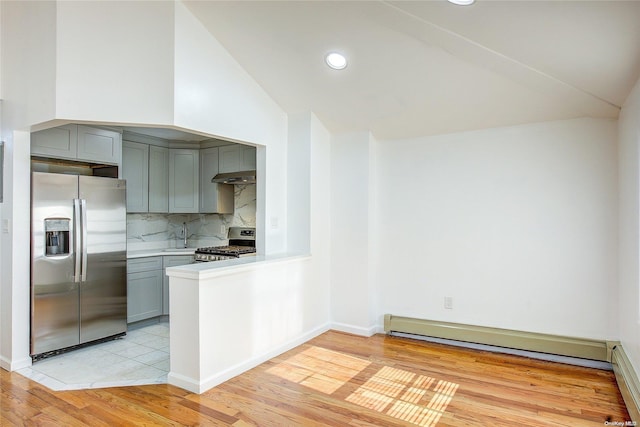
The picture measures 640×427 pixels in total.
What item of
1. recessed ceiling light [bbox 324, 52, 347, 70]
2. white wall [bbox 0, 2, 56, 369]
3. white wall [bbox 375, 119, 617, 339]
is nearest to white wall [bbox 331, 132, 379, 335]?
white wall [bbox 375, 119, 617, 339]

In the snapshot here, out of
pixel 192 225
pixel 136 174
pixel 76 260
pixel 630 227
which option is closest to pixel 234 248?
pixel 192 225

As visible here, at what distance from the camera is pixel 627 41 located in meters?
2.04

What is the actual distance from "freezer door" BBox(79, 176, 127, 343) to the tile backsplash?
1.02 meters

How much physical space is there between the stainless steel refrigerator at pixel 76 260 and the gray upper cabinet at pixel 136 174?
646 millimetres

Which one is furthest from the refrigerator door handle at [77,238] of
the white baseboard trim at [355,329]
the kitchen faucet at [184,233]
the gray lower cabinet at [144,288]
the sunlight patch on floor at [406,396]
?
the sunlight patch on floor at [406,396]

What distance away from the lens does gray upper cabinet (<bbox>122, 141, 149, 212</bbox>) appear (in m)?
4.57

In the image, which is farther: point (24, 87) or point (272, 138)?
point (272, 138)

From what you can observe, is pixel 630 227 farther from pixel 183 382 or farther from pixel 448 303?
pixel 183 382

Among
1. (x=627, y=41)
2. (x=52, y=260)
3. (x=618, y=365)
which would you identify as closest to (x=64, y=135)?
(x=52, y=260)

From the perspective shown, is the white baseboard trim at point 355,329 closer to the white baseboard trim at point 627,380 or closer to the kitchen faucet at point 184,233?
the white baseboard trim at point 627,380

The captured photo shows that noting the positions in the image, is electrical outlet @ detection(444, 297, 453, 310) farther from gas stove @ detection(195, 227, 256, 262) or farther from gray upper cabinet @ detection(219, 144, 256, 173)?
gray upper cabinet @ detection(219, 144, 256, 173)

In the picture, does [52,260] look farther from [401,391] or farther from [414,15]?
[414,15]

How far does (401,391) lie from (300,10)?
9.43 feet

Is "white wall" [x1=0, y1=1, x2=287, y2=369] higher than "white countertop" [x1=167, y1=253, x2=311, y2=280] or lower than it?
higher
